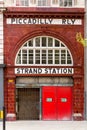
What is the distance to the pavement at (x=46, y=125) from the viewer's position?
24.6m

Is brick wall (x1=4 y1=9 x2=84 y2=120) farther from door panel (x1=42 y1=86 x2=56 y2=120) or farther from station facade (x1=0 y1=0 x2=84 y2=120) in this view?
door panel (x1=42 y1=86 x2=56 y2=120)

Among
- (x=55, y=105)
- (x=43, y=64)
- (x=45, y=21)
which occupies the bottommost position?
(x=55, y=105)

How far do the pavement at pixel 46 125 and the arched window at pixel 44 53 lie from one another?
11.9 feet

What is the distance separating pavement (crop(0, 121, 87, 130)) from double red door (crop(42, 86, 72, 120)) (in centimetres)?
110

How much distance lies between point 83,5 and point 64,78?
4652 mm

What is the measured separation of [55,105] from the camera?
28.6 metres

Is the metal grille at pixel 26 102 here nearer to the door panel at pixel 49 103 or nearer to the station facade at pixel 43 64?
the station facade at pixel 43 64

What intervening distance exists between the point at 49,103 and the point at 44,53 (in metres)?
3.11

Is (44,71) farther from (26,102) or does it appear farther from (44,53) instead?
(26,102)

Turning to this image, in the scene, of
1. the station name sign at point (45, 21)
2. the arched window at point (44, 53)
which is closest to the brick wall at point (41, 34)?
the station name sign at point (45, 21)

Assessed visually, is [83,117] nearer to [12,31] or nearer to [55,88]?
[55,88]

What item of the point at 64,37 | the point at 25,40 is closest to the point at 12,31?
the point at 25,40

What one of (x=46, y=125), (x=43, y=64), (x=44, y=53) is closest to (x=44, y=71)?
(x=43, y=64)

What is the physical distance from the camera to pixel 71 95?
28734mm
